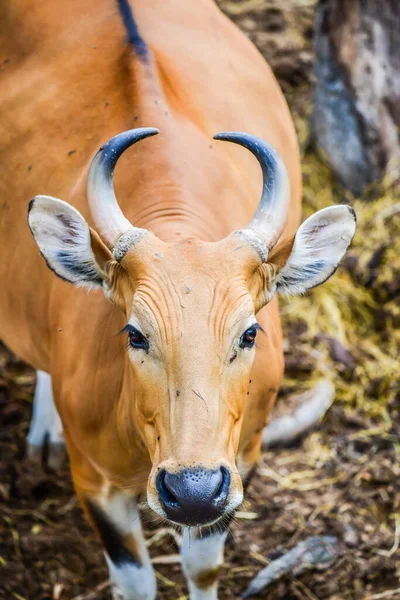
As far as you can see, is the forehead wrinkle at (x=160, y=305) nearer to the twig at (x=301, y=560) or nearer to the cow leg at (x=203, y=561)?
the cow leg at (x=203, y=561)

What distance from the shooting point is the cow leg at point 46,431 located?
247 inches

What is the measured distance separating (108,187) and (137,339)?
672 millimetres

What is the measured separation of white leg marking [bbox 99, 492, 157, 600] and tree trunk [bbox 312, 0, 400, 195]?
14.8ft

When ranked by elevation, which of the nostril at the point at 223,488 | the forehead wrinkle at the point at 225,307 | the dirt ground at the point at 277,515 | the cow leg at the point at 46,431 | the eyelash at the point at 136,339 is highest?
the forehead wrinkle at the point at 225,307

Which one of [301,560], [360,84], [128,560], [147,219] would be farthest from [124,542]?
[360,84]

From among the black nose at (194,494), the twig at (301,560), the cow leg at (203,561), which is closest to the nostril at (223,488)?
the black nose at (194,494)

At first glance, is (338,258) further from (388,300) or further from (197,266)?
(388,300)

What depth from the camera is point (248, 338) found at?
3623 mm

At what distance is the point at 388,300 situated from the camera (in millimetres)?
7445

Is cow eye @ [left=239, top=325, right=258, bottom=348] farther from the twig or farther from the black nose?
the twig

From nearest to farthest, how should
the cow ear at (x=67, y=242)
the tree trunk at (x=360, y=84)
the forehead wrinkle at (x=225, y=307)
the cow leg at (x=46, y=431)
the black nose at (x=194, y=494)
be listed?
the black nose at (x=194, y=494)
the forehead wrinkle at (x=225, y=307)
the cow ear at (x=67, y=242)
the cow leg at (x=46, y=431)
the tree trunk at (x=360, y=84)

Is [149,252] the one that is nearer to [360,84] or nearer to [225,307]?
[225,307]

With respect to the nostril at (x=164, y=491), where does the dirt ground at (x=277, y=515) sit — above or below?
below

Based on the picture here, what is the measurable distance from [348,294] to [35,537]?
3.29 m
